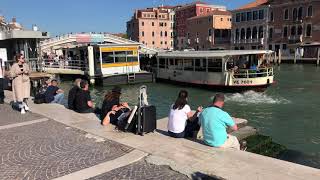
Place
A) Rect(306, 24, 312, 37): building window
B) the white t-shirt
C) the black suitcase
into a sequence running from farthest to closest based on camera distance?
Rect(306, 24, 312, 37): building window, the black suitcase, the white t-shirt

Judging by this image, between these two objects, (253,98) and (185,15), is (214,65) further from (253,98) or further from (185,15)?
(185,15)

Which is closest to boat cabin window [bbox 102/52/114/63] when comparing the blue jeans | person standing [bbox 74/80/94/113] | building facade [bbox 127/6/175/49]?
the blue jeans

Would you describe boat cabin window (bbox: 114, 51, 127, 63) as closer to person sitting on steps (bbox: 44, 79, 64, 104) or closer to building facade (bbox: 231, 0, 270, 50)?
person sitting on steps (bbox: 44, 79, 64, 104)

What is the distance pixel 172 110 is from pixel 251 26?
58.2 m

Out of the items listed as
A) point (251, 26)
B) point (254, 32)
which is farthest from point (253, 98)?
point (251, 26)

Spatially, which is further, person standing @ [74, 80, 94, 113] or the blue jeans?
the blue jeans

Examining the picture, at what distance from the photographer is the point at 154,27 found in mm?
98000

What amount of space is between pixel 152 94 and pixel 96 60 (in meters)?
7.23

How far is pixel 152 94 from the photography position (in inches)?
934

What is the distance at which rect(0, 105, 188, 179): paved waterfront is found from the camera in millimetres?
5496

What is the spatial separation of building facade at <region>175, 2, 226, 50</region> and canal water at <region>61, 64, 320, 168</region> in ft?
204

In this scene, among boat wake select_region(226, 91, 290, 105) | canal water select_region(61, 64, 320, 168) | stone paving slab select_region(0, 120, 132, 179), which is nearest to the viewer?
stone paving slab select_region(0, 120, 132, 179)

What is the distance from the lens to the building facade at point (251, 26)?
197 feet

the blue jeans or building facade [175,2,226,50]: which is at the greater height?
building facade [175,2,226,50]
